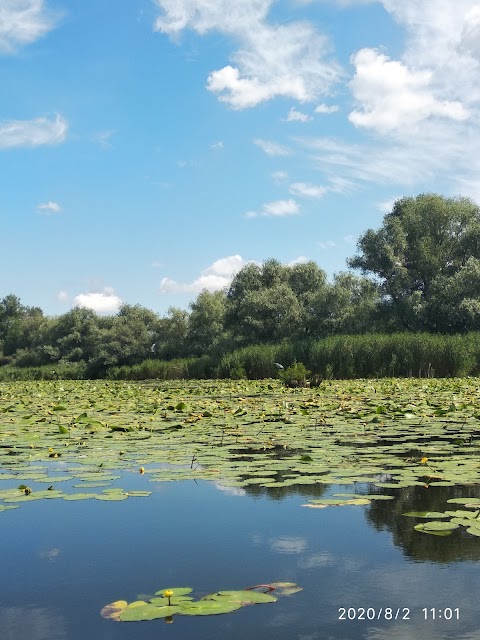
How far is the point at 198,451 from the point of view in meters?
6.26

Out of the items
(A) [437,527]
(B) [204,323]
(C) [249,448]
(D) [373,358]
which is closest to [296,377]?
(D) [373,358]

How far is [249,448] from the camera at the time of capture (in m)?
6.49

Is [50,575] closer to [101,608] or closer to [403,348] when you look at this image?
[101,608]

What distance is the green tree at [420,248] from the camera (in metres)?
34.7

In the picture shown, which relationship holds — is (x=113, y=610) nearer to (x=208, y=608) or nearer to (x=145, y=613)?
(x=145, y=613)

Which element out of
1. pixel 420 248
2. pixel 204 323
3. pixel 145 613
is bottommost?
pixel 145 613

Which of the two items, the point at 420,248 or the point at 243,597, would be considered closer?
the point at 243,597

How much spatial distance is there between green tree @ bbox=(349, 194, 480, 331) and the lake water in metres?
31.1

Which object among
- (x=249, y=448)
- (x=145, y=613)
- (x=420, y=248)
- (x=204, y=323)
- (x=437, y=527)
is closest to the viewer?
(x=145, y=613)

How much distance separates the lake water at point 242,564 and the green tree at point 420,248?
3110cm

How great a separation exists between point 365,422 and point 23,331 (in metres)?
76.3

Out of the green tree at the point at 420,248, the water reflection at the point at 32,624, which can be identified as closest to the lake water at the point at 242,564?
the water reflection at the point at 32,624

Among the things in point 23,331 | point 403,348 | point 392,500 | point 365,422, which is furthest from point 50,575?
point 23,331

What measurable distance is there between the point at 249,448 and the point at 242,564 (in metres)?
3.49
